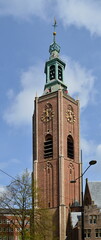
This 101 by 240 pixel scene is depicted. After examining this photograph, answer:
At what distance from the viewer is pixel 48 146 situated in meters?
60.3

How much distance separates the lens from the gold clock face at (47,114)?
6153 centimetres

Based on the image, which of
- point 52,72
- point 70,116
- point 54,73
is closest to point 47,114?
point 70,116

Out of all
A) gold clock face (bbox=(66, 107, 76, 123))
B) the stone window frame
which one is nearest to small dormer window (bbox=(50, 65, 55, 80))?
gold clock face (bbox=(66, 107, 76, 123))

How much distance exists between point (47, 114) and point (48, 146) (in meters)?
5.47

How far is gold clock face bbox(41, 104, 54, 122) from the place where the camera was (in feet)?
202

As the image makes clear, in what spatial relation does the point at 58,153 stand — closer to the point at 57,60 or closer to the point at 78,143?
the point at 78,143

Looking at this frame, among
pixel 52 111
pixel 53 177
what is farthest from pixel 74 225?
pixel 52 111

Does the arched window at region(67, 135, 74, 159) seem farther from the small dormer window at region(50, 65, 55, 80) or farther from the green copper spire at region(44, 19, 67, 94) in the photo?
the small dormer window at region(50, 65, 55, 80)

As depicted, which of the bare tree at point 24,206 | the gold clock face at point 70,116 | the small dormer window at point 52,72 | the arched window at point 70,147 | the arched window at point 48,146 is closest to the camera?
the bare tree at point 24,206

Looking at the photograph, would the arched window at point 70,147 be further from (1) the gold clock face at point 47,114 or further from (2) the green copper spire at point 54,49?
(2) the green copper spire at point 54,49

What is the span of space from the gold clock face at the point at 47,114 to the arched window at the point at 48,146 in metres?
2.88

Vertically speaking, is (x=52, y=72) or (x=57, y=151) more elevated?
(x=52, y=72)

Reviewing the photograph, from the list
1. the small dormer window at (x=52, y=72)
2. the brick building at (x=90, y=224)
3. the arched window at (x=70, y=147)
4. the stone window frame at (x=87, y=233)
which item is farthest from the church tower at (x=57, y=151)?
the stone window frame at (x=87, y=233)

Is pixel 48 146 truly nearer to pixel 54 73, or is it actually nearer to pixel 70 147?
pixel 70 147
